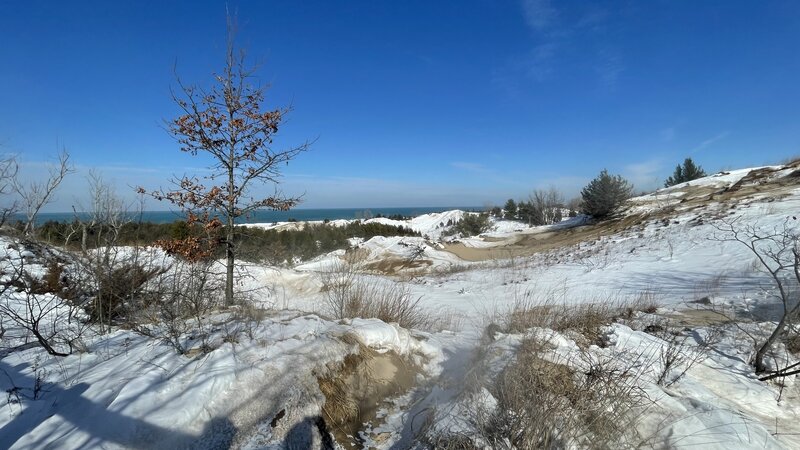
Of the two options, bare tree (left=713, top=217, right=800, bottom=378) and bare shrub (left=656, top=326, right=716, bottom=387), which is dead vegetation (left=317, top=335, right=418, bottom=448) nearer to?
bare shrub (left=656, top=326, right=716, bottom=387)

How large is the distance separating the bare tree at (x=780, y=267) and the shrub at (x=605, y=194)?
41.2 ft

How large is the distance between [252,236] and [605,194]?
2572cm

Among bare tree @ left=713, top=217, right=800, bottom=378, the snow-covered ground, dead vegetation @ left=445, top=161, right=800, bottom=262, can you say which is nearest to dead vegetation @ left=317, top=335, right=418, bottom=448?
the snow-covered ground

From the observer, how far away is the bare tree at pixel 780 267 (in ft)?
12.8

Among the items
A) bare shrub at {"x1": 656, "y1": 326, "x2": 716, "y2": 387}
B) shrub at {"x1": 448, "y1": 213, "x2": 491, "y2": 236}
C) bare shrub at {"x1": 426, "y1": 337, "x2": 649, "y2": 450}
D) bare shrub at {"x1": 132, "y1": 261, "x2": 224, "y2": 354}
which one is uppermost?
bare shrub at {"x1": 132, "y1": 261, "x2": 224, "y2": 354}

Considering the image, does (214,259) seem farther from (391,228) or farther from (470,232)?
A: (470,232)

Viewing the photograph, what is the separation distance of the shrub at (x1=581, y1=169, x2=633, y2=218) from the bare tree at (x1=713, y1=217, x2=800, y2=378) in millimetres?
12547

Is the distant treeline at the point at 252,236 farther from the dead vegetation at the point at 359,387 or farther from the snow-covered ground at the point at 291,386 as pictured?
the dead vegetation at the point at 359,387

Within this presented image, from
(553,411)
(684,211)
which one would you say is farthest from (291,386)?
(684,211)

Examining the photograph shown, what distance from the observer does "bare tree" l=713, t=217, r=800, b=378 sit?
389cm

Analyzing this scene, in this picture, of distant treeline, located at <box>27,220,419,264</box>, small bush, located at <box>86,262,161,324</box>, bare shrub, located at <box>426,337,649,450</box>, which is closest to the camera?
bare shrub, located at <box>426,337,649,450</box>

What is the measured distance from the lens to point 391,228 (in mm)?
37844

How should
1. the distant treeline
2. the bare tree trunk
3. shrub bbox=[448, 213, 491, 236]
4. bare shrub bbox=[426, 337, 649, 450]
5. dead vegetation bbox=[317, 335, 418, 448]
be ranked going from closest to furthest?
bare shrub bbox=[426, 337, 649, 450] → dead vegetation bbox=[317, 335, 418, 448] → the bare tree trunk → the distant treeline → shrub bbox=[448, 213, 491, 236]

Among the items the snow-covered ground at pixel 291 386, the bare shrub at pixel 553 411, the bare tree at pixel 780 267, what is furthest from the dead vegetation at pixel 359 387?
the bare tree at pixel 780 267
